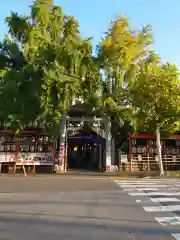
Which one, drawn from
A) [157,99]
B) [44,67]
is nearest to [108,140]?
[157,99]

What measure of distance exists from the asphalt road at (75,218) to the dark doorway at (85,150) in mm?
14373

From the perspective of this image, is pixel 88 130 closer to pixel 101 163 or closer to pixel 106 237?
pixel 101 163

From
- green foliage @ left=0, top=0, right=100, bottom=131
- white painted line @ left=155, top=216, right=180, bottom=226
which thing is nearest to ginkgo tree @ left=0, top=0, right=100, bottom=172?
green foliage @ left=0, top=0, right=100, bottom=131

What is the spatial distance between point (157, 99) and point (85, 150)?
16743 millimetres

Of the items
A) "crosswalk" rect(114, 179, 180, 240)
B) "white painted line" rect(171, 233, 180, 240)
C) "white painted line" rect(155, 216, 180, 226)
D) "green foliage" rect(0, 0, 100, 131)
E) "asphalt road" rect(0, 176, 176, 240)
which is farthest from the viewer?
"green foliage" rect(0, 0, 100, 131)

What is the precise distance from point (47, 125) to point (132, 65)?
7.35 meters

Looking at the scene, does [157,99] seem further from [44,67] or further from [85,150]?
[85,150]

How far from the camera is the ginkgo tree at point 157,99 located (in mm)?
21562

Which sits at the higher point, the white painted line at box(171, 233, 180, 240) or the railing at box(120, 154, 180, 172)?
the railing at box(120, 154, 180, 172)

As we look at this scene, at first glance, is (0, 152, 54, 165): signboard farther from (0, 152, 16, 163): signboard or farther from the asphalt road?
the asphalt road

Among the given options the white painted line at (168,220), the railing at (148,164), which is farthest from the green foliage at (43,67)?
the white painted line at (168,220)

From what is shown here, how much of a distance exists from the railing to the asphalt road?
13286 mm

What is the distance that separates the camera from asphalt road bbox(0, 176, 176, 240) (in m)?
6.71

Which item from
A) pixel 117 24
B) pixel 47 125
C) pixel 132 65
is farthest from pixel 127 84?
pixel 47 125
